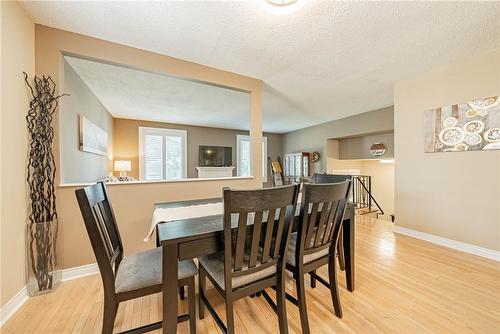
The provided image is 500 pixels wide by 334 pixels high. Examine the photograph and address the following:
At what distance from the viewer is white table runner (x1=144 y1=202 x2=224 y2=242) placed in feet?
5.38

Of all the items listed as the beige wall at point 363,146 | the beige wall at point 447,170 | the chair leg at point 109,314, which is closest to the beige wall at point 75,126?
the chair leg at point 109,314

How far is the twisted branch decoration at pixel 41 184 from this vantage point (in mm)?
1837

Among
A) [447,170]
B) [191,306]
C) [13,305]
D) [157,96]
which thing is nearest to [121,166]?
[157,96]

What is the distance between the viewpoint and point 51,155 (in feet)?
6.40

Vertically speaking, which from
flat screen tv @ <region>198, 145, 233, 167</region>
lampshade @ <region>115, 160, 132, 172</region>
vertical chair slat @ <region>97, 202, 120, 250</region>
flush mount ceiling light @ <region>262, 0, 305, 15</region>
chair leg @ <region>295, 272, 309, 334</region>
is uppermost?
flush mount ceiling light @ <region>262, 0, 305, 15</region>

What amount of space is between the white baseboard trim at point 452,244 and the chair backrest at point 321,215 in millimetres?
2471

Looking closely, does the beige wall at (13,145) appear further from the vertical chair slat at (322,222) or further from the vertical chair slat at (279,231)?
the vertical chair slat at (322,222)

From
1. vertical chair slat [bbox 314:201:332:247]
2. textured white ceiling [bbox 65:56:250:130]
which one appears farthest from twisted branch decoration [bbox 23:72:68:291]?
vertical chair slat [bbox 314:201:332:247]

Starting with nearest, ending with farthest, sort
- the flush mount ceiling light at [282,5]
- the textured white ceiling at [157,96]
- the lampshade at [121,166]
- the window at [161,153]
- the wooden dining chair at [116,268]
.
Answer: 1. the wooden dining chair at [116,268]
2. the flush mount ceiling light at [282,5]
3. the textured white ceiling at [157,96]
4. the lampshade at [121,166]
5. the window at [161,153]

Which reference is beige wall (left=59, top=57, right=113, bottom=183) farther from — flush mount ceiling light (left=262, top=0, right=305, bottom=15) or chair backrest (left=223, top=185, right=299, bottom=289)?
flush mount ceiling light (left=262, top=0, right=305, bottom=15)

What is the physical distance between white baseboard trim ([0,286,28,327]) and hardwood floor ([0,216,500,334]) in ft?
0.12

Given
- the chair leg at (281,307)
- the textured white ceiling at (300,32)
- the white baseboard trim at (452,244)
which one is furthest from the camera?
the white baseboard trim at (452,244)

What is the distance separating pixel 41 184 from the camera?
1.88m

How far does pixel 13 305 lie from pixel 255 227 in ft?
6.80
